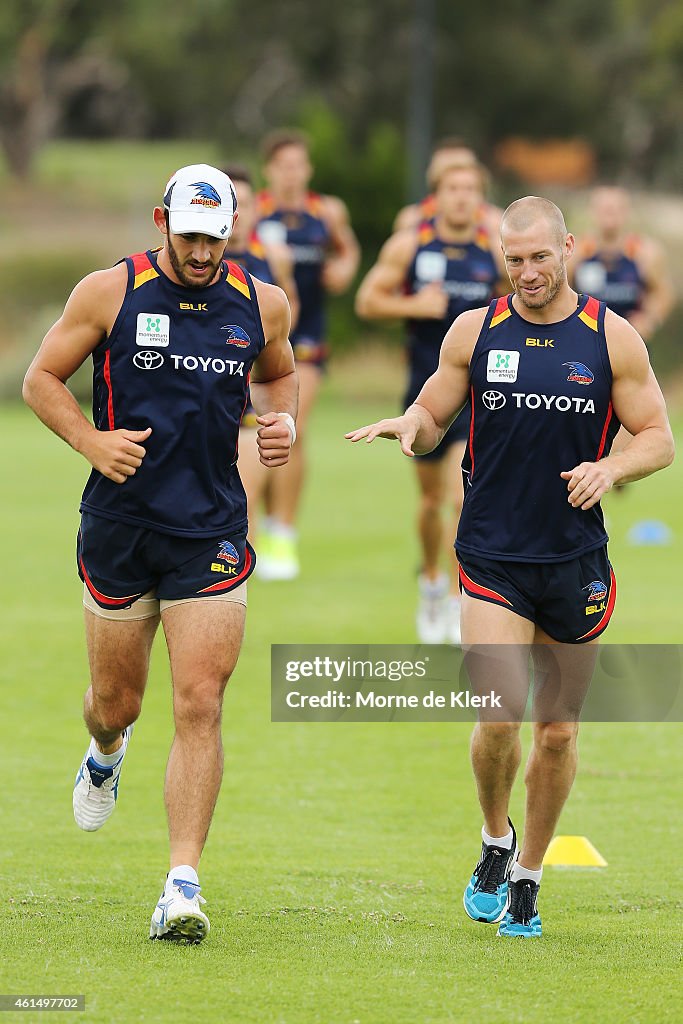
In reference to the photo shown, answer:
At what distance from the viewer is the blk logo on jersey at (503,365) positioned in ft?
19.4

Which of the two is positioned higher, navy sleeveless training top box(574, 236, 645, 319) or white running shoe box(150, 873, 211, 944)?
navy sleeveless training top box(574, 236, 645, 319)

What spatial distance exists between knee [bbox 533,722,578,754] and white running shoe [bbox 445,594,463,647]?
4.80 metres

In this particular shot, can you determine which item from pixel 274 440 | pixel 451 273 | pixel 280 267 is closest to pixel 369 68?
pixel 280 267

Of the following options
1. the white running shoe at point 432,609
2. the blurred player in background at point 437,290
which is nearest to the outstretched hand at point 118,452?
the blurred player in background at point 437,290

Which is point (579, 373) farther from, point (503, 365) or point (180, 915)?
point (180, 915)

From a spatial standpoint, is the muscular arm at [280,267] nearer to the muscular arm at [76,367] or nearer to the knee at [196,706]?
the muscular arm at [76,367]

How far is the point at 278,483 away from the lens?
13680 millimetres

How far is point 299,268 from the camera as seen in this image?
47.6 feet

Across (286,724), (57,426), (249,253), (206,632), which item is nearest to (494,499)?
(206,632)

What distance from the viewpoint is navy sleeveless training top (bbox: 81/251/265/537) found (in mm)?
5941

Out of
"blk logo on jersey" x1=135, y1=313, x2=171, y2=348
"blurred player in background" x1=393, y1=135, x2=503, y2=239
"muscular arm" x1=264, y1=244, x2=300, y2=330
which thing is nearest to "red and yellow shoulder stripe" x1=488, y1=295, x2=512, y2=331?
"blk logo on jersey" x1=135, y1=313, x2=171, y2=348

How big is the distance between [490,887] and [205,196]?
2.46 meters

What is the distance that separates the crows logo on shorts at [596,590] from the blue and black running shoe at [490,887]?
888 mm

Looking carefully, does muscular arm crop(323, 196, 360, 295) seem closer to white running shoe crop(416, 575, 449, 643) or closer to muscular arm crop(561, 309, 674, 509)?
white running shoe crop(416, 575, 449, 643)
